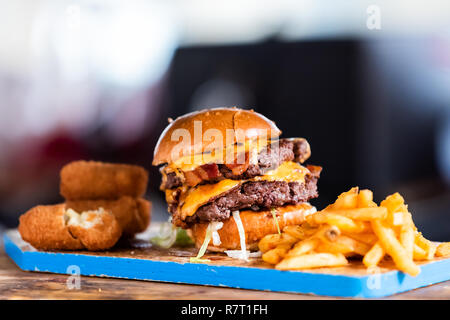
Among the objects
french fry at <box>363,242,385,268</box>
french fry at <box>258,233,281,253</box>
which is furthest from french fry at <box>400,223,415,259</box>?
french fry at <box>258,233,281,253</box>

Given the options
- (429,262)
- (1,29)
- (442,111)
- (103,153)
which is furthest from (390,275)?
(1,29)

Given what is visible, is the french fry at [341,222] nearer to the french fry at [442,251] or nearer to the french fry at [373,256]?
the french fry at [373,256]

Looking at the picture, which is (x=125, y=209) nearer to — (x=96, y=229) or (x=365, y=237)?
(x=96, y=229)

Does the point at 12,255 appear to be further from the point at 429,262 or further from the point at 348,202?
the point at 429,262

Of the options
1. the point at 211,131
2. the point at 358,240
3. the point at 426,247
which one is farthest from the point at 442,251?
the point at 211,131

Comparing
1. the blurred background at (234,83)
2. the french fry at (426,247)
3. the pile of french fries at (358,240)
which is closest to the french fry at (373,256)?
the pile of french fries at (358,240)

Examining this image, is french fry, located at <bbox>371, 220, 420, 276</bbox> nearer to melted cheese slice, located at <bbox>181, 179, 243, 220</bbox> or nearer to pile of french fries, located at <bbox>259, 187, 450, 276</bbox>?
pile of french fries, located at <bbox>259, 187, 450, 276</bbox>
